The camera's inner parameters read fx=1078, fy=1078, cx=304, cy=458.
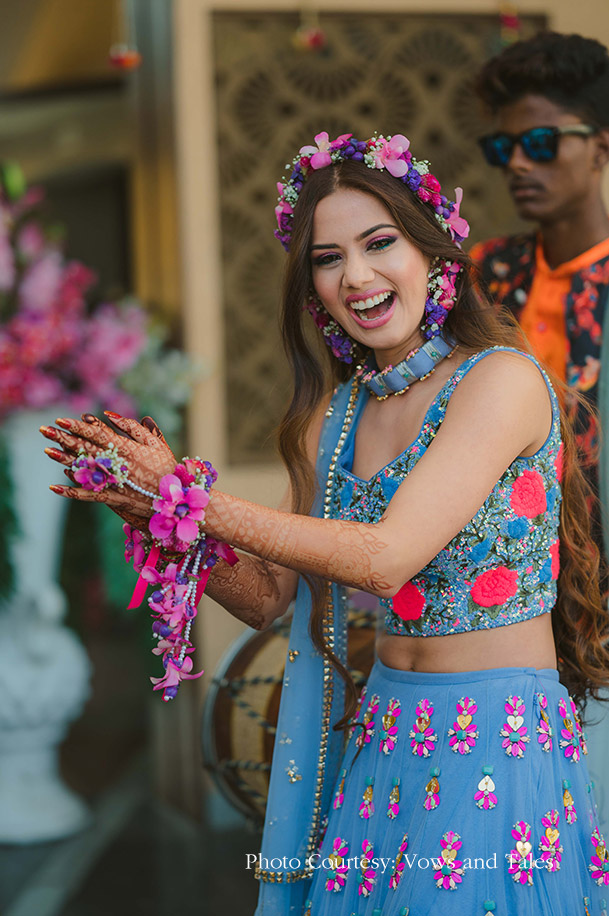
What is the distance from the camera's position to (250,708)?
2492 mm

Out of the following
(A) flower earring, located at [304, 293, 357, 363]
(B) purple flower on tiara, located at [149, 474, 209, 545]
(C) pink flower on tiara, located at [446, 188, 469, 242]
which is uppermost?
(C) pink flower on tiara, located at [446, 188, 469, 242]

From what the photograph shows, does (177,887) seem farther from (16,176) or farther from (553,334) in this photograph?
(16,176)

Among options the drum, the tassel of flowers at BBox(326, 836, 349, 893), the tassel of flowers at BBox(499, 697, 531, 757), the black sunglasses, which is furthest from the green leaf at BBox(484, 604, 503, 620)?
the black sunglasses

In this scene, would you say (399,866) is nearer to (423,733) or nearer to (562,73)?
(423,733)

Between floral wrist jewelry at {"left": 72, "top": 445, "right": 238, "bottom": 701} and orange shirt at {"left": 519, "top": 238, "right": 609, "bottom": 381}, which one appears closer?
floral wrist jewelry at {"left": 72, "top": 445, "right": 238, "bottom": 701}

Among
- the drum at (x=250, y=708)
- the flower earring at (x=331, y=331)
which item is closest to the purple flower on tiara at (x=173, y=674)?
the flower earring at (x=331, y=331)

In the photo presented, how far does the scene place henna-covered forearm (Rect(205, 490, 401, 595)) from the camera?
5.10 feet

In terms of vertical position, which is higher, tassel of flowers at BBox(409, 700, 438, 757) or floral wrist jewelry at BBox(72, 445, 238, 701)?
floral wrist jewelry at BBox(72, 445, 238, 701)

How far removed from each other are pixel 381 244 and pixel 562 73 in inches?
38.8

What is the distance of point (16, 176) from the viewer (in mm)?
3893

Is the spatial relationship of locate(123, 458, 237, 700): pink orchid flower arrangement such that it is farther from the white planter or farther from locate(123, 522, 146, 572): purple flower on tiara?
the white planter

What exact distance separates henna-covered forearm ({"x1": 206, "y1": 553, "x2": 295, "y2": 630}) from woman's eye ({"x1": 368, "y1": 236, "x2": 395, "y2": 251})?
58 cm

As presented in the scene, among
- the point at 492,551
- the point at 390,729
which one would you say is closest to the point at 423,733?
the point at 390,729

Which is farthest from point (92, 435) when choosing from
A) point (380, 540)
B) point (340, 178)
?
point (340, 178)
